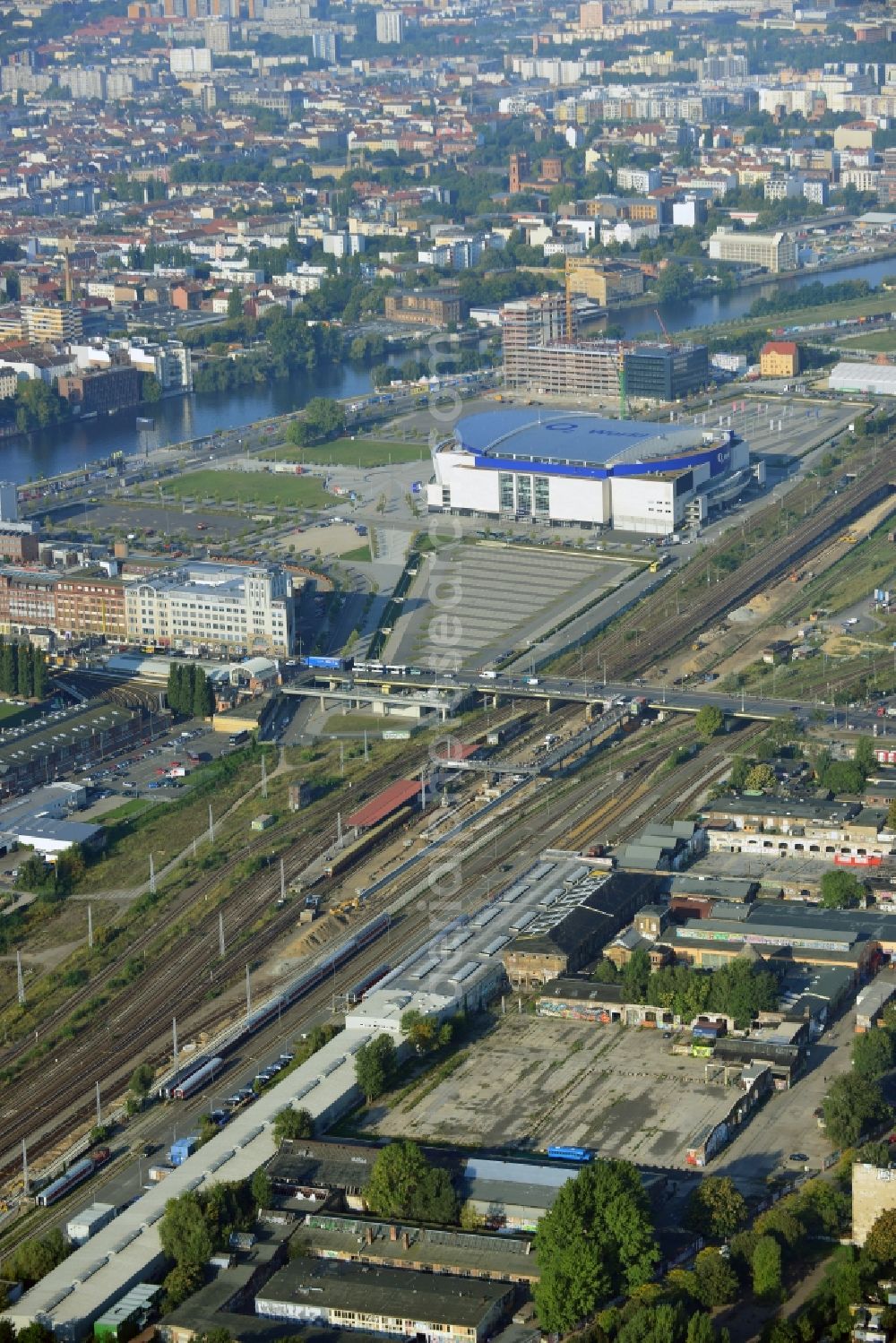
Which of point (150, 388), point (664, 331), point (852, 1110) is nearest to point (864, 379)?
point (664, 331)

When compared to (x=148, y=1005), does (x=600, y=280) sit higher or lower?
higher

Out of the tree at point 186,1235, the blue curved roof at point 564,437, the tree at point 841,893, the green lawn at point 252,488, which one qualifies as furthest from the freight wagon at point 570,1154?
the green lawn at point 252,488

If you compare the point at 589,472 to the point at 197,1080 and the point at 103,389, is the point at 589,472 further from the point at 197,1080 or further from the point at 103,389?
the point at 197,1080

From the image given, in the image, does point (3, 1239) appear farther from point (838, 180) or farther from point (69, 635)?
point (838, 180)

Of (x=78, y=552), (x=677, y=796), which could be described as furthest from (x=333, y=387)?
(x=677, y=796)

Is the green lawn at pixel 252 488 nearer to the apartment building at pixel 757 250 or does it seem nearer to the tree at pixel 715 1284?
the apartment building at pixel 757 250

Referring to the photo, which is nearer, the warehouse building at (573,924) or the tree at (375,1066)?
the tree at (375,1066)
